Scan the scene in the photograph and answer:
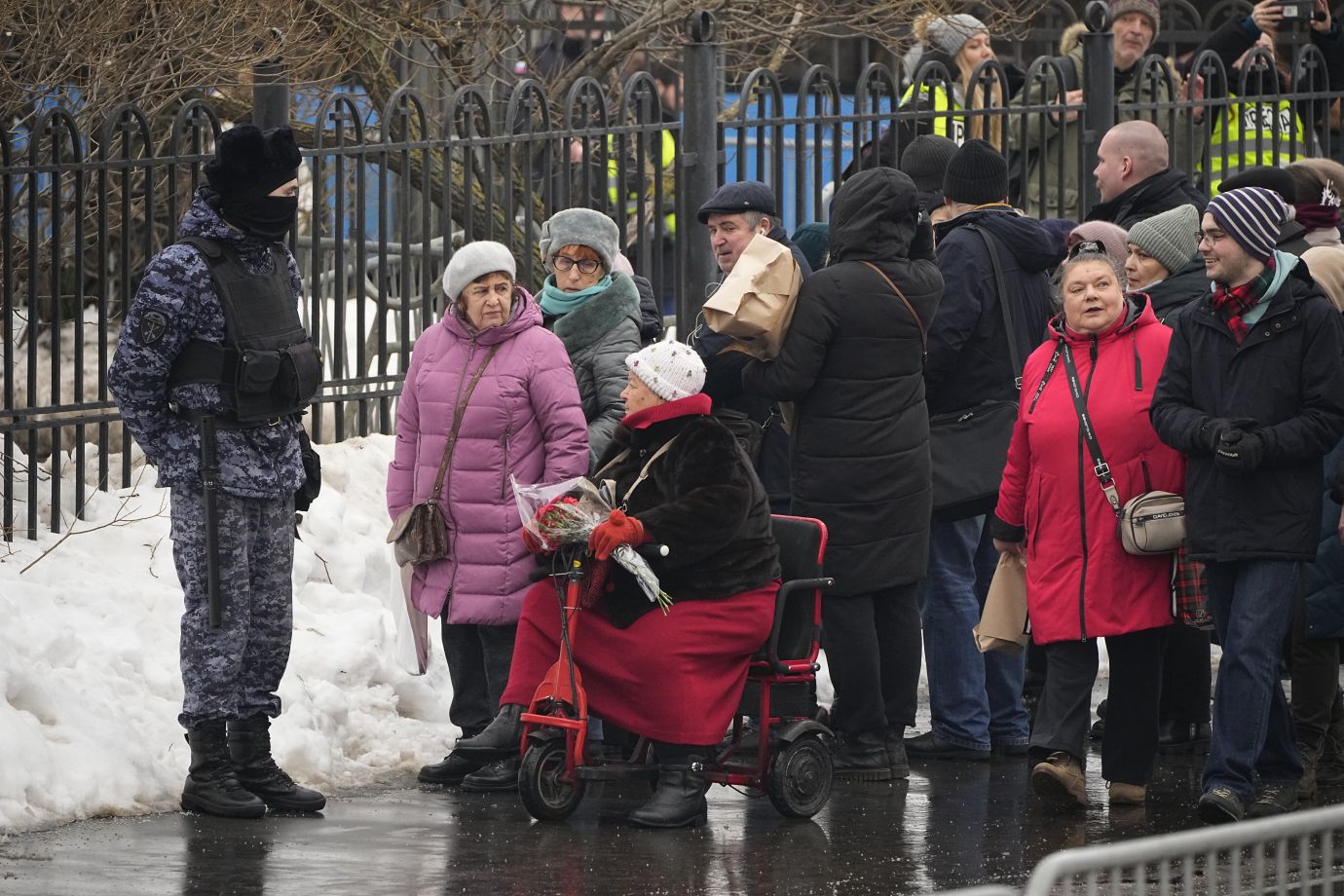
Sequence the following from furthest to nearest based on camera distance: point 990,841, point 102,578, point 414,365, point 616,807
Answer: point 102,578 < point 414,365 < point 616,807 < point 990,841

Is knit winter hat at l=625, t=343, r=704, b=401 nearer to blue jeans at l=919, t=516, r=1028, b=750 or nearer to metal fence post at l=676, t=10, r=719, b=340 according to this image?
blue jeans at l=919, t=516, r=1028, b=750

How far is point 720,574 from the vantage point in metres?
6.89

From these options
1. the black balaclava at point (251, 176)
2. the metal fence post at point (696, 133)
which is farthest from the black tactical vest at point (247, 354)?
the metal fence post at point (696, 133)

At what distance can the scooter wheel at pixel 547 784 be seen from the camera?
6.79m

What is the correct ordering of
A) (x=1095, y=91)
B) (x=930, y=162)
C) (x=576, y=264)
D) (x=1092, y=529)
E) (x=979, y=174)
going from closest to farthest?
1. (x=1092, y=529)
2. (x=576, y=264)
3. (x=979, y=174)
4. (x=930, y=162)
5. (x=1095, y=91)

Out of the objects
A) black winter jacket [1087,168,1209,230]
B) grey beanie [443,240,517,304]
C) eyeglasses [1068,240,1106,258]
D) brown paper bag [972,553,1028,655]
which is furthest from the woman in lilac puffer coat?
black winter jacket [1087,168,1209,230]

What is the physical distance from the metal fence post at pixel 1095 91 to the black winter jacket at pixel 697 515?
4.87 m

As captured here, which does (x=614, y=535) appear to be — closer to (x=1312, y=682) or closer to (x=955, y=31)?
(x=1312, y=682)

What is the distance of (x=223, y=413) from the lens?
6895mm

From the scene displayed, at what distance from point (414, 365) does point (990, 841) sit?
2.49m

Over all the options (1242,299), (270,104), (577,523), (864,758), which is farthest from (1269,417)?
(270,104)

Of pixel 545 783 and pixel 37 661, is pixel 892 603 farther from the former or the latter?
pixel 37 661

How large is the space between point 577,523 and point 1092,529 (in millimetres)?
1618

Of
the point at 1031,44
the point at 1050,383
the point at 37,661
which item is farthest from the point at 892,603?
the point at 1031,44
